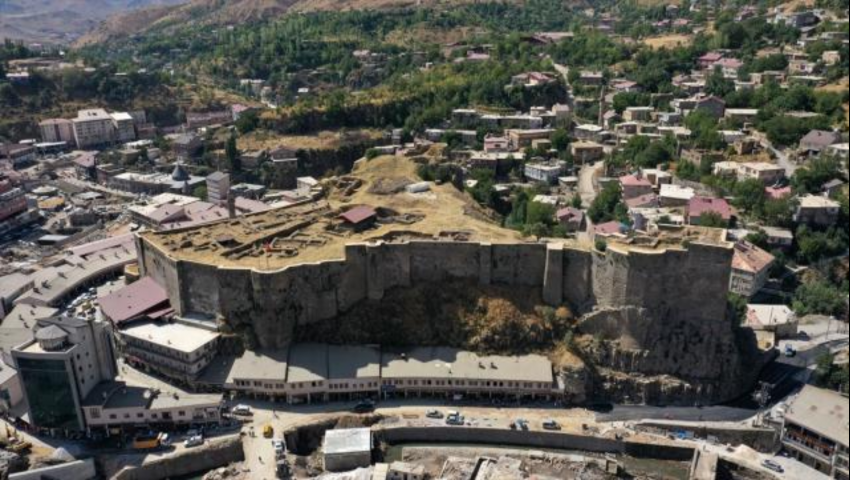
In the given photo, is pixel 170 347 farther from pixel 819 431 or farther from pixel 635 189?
pixel 635 189

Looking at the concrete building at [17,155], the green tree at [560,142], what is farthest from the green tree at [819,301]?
the concrete building at [17,155]

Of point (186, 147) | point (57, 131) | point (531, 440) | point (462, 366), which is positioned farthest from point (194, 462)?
point (57, 131)

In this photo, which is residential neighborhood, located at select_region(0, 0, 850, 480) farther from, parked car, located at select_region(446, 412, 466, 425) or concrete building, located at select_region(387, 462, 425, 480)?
parked car, located at select_region(446, 412, 466, 425)

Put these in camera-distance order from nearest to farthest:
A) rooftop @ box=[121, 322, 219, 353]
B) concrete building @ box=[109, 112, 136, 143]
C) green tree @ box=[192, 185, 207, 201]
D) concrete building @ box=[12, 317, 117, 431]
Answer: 1. concrete building @ box=[12, 317, 117, 431]
2. rooftop @ box=[121, 322, 219, 353]
3. green tree @ box=[192, 185, 207, 201]
4. concrete building @ box=[109, 112, 136, 143]

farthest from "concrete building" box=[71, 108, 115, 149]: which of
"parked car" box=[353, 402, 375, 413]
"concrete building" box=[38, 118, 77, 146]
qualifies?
"parked car" box=[353, 402, 375, 413]

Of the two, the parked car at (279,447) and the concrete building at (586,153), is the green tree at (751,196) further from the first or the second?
the parked car at (279,447)

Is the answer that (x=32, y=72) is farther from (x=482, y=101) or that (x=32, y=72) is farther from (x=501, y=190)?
(x=501, y=190)
